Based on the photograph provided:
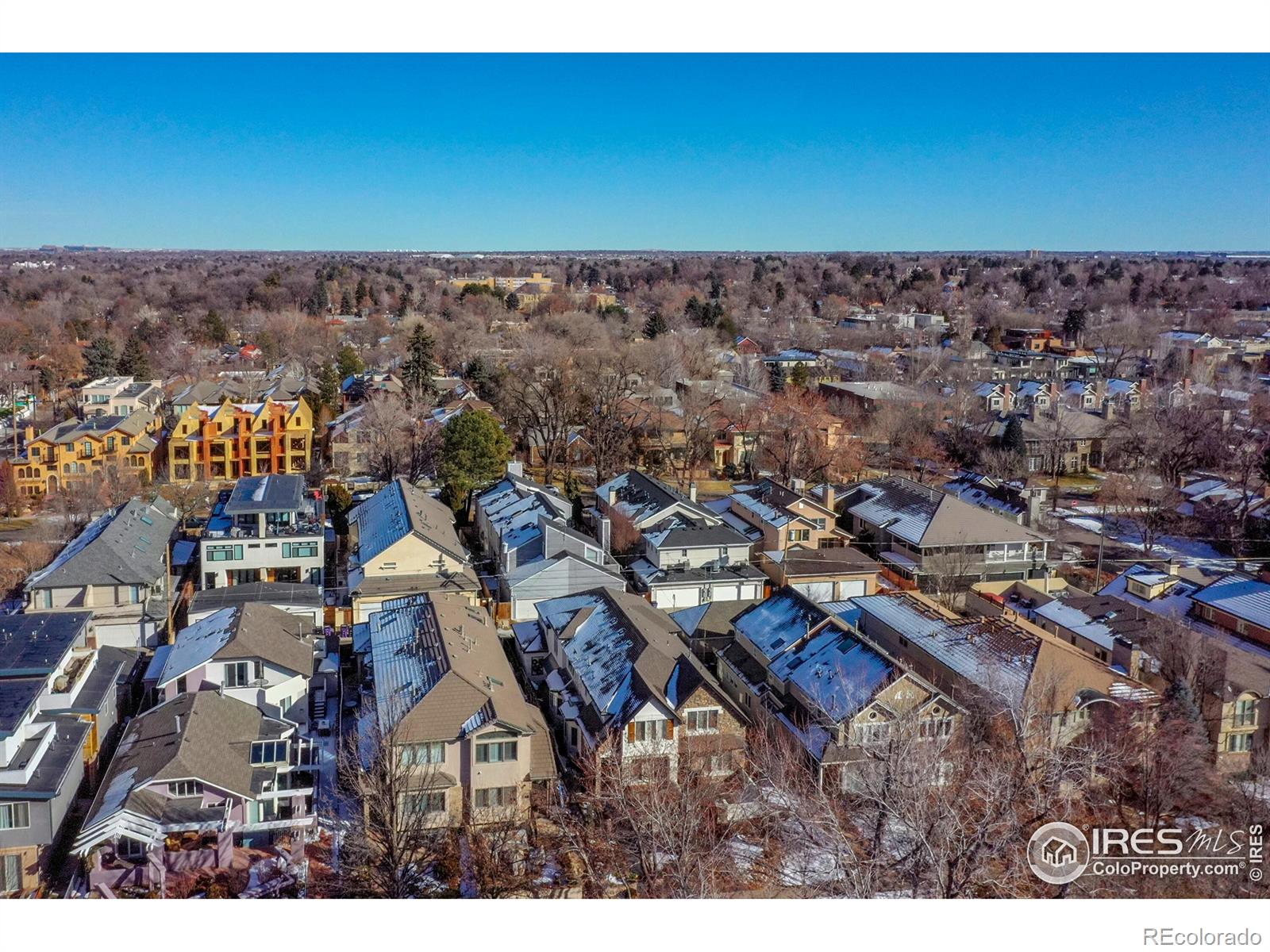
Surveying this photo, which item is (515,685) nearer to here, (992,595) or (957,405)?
(992,595)

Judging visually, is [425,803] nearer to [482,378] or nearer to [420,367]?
[420,367]

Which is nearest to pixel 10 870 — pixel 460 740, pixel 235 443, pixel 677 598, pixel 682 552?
pixel 460 740

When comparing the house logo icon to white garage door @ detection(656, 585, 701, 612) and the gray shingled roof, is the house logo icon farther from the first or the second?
the gray shingled roof

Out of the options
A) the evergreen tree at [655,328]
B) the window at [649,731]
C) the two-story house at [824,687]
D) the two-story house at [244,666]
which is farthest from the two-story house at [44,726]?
the evergreen tree at [655,328]

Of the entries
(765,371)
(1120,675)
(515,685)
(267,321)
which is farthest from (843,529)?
(267,321)

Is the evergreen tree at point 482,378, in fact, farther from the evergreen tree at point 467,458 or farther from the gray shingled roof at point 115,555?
the gray shingled roof at point 115,555

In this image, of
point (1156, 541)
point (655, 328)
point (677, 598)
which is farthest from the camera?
point (655, 328)

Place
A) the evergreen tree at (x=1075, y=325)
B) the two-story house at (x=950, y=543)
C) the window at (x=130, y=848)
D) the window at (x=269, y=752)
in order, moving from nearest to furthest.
→ the window at (x=130, y=848)
the window at (x=269, y=752)
the two-story house at (x=950, y=543)
the evergreen tree at (x=1075, y=325)
